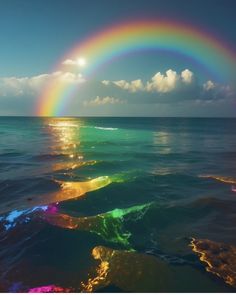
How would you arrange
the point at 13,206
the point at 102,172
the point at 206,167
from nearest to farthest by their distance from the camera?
the point at 13,206 → the point at 102,172 → the point at 206,167

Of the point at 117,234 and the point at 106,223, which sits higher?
the point at 106,223

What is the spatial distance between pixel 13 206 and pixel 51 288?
766 centimetres

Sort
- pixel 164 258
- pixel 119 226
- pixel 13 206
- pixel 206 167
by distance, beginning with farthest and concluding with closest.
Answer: pixel 206 167 < pixel 13 206 < pixel 119 226 < pixel 164 258

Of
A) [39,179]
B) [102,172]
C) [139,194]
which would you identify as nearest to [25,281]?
[139,194]

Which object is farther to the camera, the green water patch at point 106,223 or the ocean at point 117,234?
the green water patch at point 106,223

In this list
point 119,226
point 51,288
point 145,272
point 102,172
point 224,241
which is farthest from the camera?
point 102,172

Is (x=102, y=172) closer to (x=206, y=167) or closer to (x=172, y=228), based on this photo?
(x=206, y=167)

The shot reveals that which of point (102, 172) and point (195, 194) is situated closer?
point (195, 194)

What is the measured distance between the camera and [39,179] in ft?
68.1

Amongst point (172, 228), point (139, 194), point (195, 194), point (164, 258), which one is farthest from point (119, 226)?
point (195, 194)

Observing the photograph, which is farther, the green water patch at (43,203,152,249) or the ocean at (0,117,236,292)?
the green water patch at (43,203,152,249)

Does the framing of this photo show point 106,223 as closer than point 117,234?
No

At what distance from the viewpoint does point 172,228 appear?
1223cm

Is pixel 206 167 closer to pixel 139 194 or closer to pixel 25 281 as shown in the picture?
pixel 139 194
